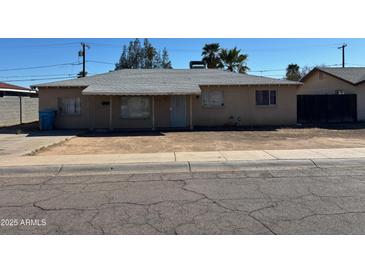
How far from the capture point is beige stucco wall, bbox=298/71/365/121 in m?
22.2

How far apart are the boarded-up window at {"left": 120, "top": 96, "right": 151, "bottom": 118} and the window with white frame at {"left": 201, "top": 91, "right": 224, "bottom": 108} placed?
11.4ft

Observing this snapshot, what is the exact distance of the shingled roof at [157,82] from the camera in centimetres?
1755

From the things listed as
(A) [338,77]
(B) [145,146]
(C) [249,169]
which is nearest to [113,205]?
(C) [249,169]

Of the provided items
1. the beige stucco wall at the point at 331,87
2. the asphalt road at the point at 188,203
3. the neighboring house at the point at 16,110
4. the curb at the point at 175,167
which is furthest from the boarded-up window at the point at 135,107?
the beige stucco wall at the point at 331,87

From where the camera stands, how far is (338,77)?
25.6 m

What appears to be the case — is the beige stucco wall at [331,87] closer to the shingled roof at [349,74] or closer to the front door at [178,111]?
the shingled roof at [349,74]

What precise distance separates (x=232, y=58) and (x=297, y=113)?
18330mm

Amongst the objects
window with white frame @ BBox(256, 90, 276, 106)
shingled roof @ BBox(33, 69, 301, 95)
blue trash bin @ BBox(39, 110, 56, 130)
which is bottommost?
blue trash bin @ BBox(39, 110, 56, 130)

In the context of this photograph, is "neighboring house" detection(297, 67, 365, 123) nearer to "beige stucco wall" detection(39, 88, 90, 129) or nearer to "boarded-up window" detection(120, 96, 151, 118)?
"boarded-up window" detection(120, 96, 151, 118)

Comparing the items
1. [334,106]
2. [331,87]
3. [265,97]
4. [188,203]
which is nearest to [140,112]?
[265,97]

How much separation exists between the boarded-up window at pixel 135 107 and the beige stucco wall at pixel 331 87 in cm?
1479

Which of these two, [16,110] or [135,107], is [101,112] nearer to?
[135,107]

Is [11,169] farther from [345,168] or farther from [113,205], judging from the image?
[345,168]

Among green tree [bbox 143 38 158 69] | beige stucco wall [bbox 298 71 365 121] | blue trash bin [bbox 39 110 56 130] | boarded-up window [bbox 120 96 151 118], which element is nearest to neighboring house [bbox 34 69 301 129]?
boarded-up window [bbox 120 96 151 118]
